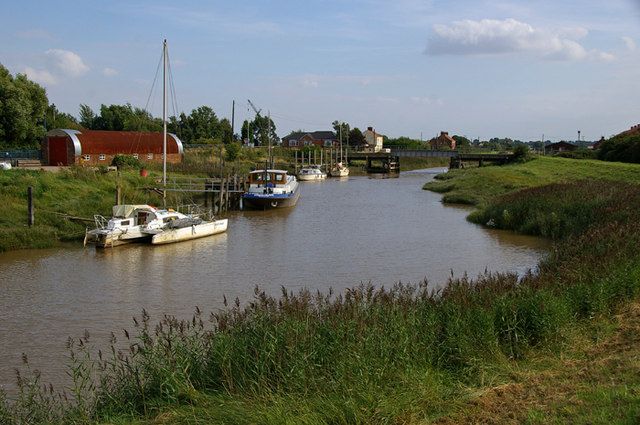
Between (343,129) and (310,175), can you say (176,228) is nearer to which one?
(310,175)

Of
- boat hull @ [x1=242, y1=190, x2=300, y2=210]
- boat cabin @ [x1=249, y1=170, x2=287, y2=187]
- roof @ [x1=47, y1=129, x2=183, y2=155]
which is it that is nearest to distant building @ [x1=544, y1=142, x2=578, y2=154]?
roof @ [x1=47, y1=129, x2=183, y2=155]

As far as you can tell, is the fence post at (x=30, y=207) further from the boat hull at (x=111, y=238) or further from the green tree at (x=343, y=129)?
the green tree at (x=343, y=129)

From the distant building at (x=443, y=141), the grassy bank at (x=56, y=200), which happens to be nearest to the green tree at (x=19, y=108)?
the grassy bank at (x=56, y=200)

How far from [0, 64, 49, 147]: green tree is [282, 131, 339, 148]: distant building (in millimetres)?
79595

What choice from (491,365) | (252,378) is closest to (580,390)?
(491,365)

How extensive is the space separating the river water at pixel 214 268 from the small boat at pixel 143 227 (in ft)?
1.59

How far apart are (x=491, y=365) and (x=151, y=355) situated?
4.37 m

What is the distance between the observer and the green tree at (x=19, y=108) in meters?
49.2

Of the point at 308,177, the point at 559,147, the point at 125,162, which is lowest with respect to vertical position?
the point at 308,177

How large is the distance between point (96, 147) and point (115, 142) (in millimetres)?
2130

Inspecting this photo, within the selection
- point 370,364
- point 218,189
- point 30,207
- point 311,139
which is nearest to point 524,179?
point 218,189

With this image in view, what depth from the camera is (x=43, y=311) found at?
633 inches

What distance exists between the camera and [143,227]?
1069 inches

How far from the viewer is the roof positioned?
1918 inches
